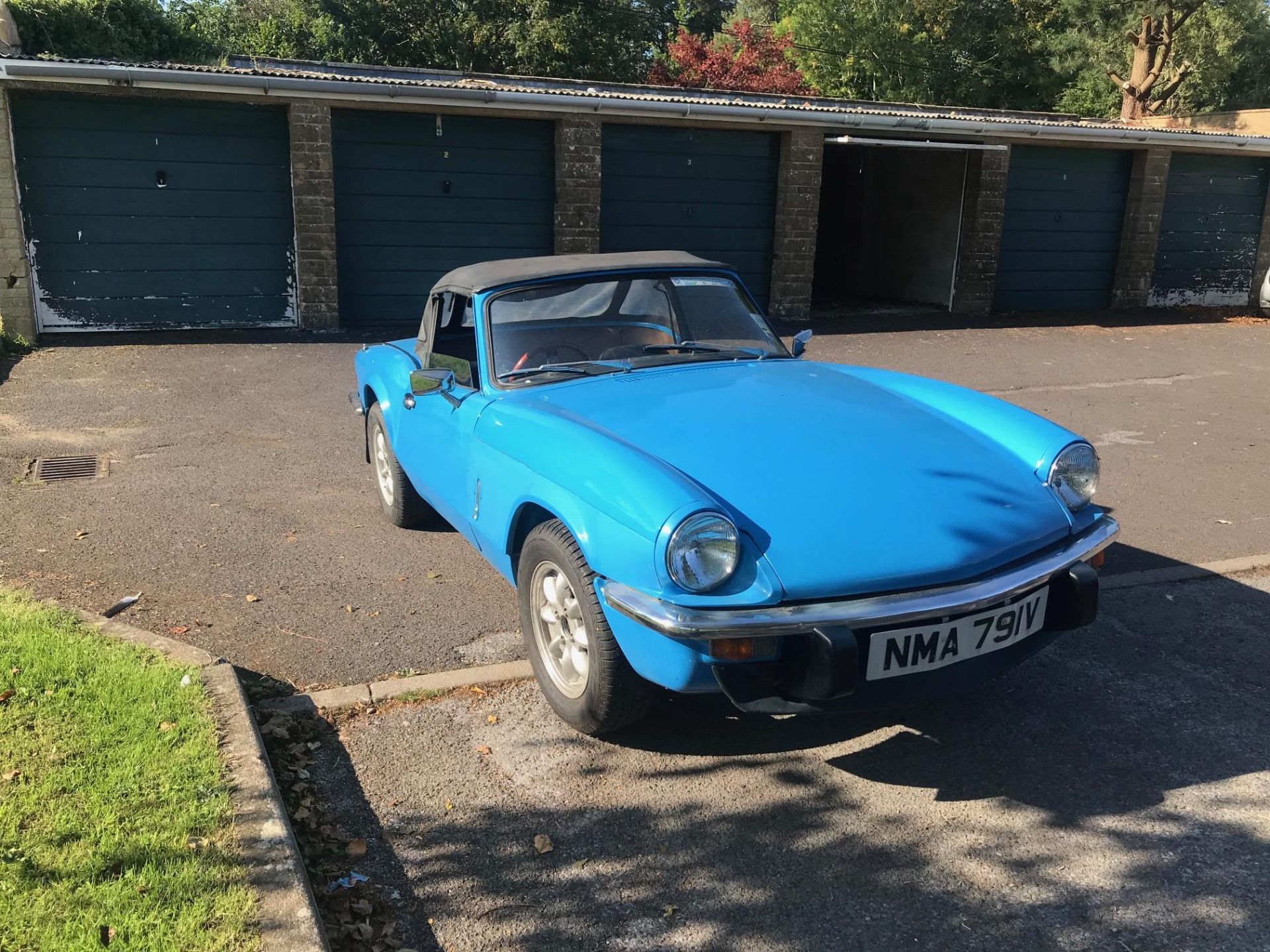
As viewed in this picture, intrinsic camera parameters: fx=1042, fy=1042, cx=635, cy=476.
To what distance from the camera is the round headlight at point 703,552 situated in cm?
292

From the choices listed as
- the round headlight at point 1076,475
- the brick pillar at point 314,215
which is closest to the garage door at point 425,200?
the brick pillar at point 314,215

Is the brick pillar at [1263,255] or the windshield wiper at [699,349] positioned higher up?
the windshield wiper at [699,349]

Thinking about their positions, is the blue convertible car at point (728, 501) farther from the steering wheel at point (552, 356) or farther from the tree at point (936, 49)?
the tree at point (936, 49)

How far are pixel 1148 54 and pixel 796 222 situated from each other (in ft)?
71.2

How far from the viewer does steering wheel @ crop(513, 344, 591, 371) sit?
4.26 metres

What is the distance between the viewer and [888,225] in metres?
18.0

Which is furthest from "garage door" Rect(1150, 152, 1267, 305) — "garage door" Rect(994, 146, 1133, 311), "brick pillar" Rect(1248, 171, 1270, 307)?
"garage door" Rect(994, 146, 1133, 311)

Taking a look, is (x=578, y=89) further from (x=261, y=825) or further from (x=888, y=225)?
(x=261, y=825)

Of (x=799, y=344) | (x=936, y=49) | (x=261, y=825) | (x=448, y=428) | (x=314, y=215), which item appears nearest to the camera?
(x=261, y=825)

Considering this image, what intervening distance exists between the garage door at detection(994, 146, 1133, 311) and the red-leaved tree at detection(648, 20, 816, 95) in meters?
21.6

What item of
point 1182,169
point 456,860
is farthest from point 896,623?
point 1182,169

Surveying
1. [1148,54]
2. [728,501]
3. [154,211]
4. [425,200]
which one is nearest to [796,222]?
[425,200]

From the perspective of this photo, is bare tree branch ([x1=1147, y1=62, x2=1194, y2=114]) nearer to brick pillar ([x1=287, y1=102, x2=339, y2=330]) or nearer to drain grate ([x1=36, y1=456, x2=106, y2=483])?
brick pillar ([x1=287, y1=102, x2=339, y2=330])

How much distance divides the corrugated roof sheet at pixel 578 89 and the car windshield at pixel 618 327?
8476 millimetres
